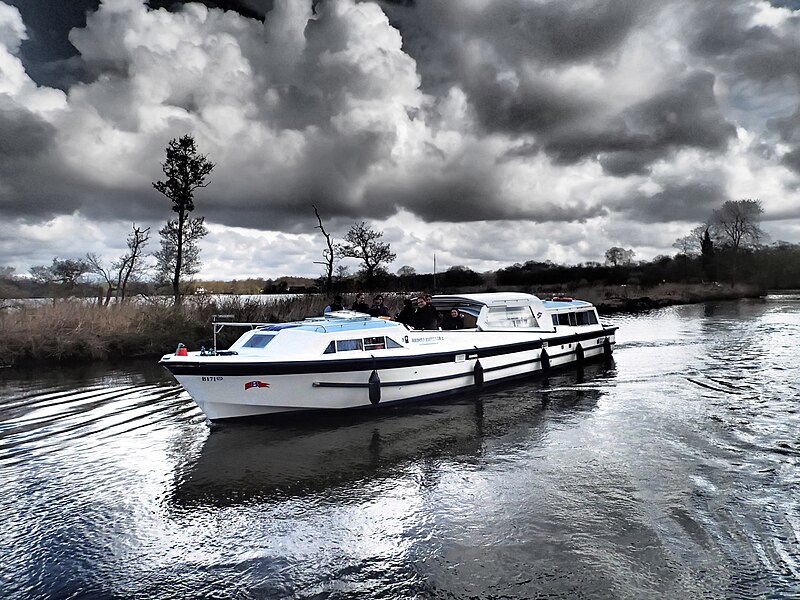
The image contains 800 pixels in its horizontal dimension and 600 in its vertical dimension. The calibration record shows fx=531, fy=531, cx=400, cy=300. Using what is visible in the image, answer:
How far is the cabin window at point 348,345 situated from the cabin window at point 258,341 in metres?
1.47

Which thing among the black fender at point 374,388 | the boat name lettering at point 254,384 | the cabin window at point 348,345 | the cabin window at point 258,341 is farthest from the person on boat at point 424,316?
the boat name lettering at point 254,384

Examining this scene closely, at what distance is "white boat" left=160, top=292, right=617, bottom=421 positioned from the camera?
10500 mm

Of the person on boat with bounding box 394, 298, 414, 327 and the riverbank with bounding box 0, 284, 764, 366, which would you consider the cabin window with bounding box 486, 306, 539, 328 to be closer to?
the person on boat with bounding box 394, 298, 414, 327

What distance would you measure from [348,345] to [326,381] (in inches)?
37.7

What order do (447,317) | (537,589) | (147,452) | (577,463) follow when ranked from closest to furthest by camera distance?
1. (537,589)
2. (577,463)
3. (147,452)
4. (447,317)

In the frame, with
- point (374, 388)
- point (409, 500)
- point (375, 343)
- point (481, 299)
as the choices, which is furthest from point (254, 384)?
point (481, 299)

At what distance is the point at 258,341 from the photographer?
11703mm

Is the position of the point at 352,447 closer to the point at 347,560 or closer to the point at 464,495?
the point at 464,495

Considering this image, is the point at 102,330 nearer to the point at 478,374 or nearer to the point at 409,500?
the point at 478,374

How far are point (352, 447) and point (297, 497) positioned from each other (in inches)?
89.8

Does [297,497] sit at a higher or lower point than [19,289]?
lower

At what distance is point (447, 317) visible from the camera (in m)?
16.1

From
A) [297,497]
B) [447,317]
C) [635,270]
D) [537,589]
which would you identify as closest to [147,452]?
[297,497]

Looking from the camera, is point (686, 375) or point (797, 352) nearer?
point (686, 375)
